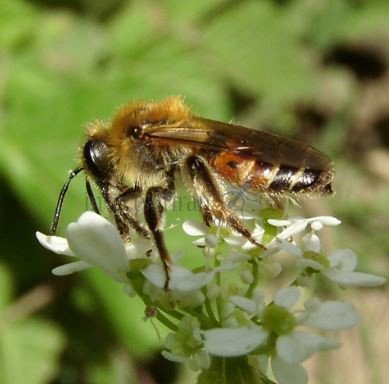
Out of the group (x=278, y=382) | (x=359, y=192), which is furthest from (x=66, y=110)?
(x=278, y=382)

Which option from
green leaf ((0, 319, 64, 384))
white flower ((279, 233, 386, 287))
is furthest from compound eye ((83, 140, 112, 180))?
green leaf ((0, 319, 64, 384))

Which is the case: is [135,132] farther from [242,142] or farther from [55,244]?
[55,244]

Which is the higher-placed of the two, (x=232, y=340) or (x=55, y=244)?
(x=55, y=244)

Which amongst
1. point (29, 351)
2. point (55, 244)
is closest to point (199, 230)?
point (55, 244)

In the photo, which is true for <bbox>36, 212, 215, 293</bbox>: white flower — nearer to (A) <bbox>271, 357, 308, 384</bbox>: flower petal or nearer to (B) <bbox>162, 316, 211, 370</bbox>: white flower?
(B) <bbox>162, 316, 211, 370</bbox>: white flower

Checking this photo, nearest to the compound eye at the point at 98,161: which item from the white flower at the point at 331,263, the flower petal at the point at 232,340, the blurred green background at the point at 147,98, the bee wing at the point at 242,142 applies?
the bee wing at the point at 242,142

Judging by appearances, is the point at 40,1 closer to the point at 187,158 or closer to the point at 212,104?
the point at 212,104
